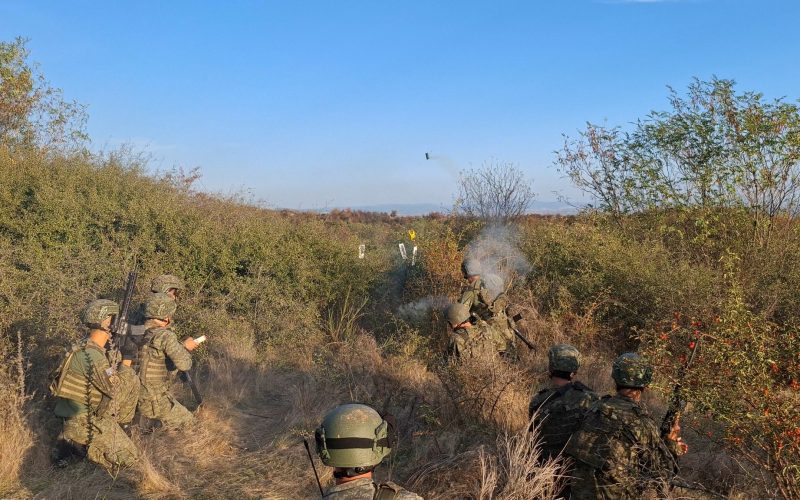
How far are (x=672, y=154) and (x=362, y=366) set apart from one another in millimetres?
6623

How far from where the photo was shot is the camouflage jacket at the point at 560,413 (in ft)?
14.2

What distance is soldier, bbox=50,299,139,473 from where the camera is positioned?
5.40 m

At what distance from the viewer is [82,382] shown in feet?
17.8

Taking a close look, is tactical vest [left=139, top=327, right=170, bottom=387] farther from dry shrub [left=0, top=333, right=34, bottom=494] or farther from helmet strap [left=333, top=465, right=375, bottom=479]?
helmet strap [left=333, top=465, right=375, bottom=479]

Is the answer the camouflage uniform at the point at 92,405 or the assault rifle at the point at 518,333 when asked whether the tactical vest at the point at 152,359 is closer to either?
the camouflage uniform at the point at 92,405

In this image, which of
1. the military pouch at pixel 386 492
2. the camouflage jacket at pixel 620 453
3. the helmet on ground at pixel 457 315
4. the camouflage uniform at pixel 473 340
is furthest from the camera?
the helmet on ground at pixel 457 315

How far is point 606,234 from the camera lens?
10570 millimetres

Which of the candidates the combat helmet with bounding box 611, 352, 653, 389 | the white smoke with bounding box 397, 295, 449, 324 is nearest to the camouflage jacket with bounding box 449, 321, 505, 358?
the white smoke with bounding box 397, 295, 449, 324

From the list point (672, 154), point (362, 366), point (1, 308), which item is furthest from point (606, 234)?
point (1, 308)

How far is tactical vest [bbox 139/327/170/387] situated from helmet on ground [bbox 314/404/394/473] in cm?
415

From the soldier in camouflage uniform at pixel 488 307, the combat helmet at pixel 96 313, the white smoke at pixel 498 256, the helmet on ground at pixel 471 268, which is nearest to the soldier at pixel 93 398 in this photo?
the combat helmet at pixel 96 313

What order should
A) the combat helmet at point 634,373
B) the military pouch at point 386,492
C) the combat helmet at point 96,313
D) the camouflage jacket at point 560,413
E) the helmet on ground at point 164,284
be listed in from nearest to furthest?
the military pouch at point 386,492 → the combat helmet at point 634,373 → the camouflage jacket at point 560,413 → the combat helmet at point 96,313 → the helmet on ground at point 164,284

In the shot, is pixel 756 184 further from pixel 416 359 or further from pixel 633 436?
pixel 633 436

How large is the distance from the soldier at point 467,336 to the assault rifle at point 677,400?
121 inches
